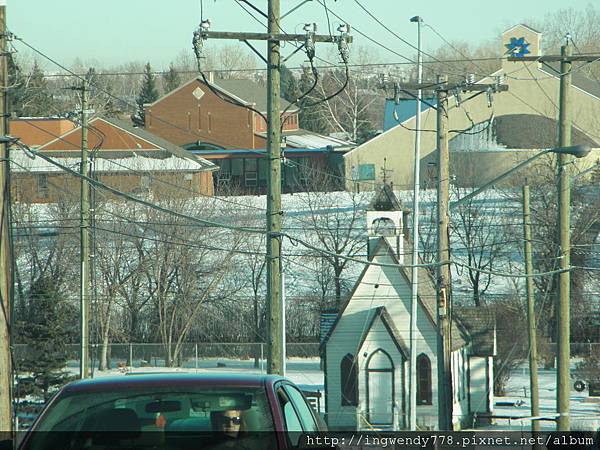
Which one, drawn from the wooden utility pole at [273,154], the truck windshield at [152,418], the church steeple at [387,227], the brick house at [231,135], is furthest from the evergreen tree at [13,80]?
the brick house at [231,135]

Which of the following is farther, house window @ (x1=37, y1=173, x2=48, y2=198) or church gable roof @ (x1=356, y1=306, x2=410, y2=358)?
house window @ (x1=37, y1=173, x2=48, y2=198)

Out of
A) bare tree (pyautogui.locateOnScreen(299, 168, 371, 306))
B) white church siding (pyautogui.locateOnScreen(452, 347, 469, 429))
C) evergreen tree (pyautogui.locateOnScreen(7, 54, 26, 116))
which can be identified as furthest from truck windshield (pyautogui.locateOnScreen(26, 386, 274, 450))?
bare tree (pyautogui.locateOnScreen(299, 168, 371, 306))

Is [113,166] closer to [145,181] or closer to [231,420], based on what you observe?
[145,181]

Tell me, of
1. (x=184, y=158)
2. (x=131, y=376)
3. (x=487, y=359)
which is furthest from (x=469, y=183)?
(x=131, y=376)

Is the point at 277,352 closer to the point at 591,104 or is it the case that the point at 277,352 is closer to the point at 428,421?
the point at 428,421

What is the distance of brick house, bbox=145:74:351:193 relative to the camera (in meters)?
77.1

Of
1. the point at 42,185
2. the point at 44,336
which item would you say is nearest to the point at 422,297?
the point at 44,336

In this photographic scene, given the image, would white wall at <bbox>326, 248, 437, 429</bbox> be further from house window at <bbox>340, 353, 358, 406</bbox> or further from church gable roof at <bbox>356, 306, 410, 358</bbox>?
church gable roof at <bbox>356, 306, 410, 358</bbox>

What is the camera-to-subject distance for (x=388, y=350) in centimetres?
3719

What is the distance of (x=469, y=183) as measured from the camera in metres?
66.2

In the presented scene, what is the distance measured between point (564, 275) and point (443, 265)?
2.60 m

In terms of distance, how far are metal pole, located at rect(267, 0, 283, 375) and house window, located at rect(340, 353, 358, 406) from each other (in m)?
18.7

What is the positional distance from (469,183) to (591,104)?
8887 millimetres

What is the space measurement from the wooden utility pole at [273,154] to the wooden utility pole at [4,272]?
4.23m
